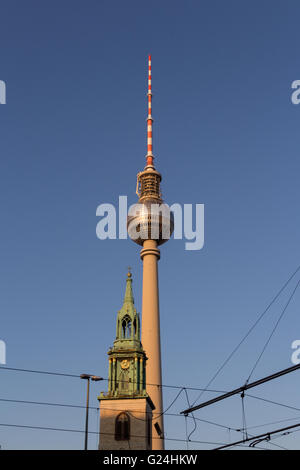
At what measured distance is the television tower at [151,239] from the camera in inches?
3812

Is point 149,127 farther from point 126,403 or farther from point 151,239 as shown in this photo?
point 126,403

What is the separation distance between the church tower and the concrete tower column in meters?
24.9

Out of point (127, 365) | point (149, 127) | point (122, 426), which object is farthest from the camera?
point (149, 127)

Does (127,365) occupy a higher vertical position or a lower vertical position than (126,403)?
higher

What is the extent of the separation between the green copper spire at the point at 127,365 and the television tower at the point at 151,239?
25367 millimetres

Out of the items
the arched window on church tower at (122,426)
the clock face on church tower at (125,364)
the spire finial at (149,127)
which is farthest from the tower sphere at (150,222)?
the arched window on church tower at (122,426)

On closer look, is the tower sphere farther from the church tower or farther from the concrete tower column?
the church tower

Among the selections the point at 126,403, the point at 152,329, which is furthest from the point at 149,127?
the point at 126,403

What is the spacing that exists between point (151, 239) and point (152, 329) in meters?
18.5

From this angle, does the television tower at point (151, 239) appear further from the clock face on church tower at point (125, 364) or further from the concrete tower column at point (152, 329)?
the clock face on church tower at point (125, 364)

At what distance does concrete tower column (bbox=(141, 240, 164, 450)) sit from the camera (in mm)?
94312

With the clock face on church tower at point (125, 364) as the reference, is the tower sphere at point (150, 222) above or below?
above

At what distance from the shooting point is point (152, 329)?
101 meters
